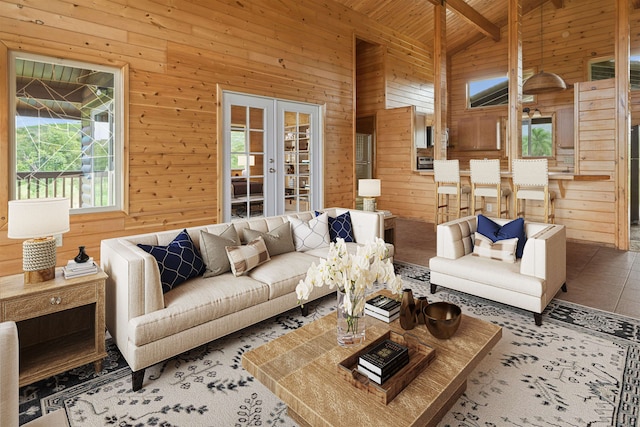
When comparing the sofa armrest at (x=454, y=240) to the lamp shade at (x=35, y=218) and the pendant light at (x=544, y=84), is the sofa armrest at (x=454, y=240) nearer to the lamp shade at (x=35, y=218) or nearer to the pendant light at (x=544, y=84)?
the lamp shade at (x=35, y=218)

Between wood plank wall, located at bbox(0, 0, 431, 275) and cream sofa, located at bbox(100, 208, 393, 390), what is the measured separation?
5.80 ft

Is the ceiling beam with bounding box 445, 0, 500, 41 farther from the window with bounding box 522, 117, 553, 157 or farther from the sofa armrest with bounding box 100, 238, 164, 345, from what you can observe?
the sofa armrest with bounding box 100, 238, 164, 345

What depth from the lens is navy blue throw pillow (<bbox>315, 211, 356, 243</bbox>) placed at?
3928 millimetres

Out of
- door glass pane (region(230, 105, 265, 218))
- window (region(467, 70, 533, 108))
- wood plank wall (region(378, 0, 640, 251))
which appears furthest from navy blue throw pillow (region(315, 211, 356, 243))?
window (region(467, 70, 533, 108))

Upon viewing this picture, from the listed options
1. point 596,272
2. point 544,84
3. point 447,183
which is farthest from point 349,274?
point 544,84

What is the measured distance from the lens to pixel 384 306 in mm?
2213

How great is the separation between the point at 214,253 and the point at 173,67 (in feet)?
9.31

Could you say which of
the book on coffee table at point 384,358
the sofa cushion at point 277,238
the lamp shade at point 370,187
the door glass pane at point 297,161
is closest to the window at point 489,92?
the door glass pane at point 297,161

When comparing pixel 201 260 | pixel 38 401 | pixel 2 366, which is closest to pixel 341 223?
pixel 201 260

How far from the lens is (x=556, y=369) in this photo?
7.43ft

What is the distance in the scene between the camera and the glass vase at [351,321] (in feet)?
5.91

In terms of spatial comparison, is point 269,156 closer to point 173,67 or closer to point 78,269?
point 173,67

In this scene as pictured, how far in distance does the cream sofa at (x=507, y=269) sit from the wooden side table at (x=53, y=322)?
2.74 metres

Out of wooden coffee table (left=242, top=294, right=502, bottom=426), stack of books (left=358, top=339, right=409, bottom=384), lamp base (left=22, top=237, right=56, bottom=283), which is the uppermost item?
lamp base (left=22, top=237, right=56, bottom=283)
